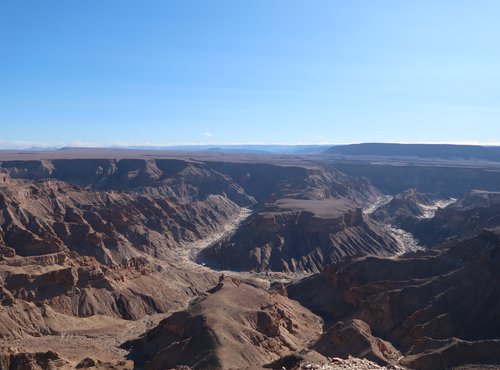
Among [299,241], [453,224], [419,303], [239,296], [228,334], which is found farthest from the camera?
[453,224]

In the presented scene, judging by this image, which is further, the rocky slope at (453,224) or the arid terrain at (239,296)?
the rocky slope at (453,224)

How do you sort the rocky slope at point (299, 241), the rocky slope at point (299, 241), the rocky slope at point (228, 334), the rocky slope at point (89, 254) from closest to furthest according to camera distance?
the rocky slope at point (228, 334), the rocky slope at point (89, 254), the rocky slope at point (299, 241), the rocky slope at point (299, 241)

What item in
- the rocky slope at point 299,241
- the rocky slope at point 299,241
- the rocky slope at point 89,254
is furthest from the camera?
the rocky slope at point 299,241

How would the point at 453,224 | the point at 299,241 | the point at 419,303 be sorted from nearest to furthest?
the point at 419,303 → the point at 299,241 → the point at 453,224

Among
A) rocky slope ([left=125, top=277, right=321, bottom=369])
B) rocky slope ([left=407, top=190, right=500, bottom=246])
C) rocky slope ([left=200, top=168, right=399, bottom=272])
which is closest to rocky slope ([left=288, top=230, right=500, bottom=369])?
rocky slope ([left=125, top=277, right=321, bottom=369])

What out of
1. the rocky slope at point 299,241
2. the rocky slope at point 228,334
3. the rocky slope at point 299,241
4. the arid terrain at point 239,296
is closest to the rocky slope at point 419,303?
the arid terrain at point 239,296

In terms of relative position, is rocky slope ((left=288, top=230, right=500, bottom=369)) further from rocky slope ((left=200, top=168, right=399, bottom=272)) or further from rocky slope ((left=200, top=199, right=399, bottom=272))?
rocky slope ((left=200, top=199, right=399, bottom=272))

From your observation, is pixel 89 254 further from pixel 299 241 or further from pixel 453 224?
pixel 453 224

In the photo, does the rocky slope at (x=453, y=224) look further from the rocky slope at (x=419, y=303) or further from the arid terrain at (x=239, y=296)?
the rocky slope at (x=419, y=303)

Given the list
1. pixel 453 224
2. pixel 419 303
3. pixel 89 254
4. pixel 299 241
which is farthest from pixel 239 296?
pixel 453 224
